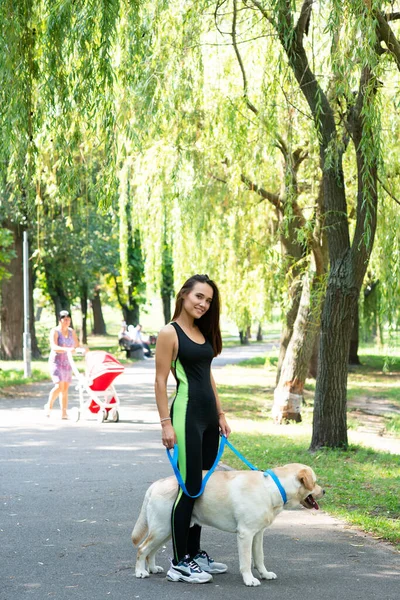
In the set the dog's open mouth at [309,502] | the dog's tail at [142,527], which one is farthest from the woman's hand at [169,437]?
the dog's open mouth at [309,502]

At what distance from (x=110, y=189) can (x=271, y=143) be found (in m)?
4.62

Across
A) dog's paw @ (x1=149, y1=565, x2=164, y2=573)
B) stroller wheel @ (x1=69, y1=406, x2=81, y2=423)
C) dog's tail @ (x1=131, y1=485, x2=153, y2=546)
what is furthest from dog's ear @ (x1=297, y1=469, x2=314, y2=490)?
stroller wheel @ (x1=69, y1=406, x2=81, y2=423)

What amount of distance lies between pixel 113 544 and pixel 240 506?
1566mm

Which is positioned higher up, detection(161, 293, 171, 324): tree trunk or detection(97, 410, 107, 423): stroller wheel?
detection(161, 293, 171, 324): tree trunk

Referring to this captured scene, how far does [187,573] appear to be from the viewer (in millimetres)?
5645

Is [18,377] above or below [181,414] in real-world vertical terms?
below

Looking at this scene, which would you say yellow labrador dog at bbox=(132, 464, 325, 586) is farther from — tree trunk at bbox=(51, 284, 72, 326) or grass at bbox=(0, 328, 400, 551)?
tree trunk at bbox=(51, 284, 72, 326)

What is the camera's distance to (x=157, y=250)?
1977 centimetres

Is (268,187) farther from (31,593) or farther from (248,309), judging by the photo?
(31,593)

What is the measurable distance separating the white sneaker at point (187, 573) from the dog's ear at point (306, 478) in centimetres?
83

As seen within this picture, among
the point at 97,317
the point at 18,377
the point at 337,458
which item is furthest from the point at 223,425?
the point at 97,317

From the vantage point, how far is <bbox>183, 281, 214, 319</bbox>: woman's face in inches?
233

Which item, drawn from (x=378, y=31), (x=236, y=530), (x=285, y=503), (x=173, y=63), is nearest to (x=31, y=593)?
(x=236, y=530)

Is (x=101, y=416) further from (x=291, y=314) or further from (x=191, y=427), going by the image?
(x=191, y=427)
